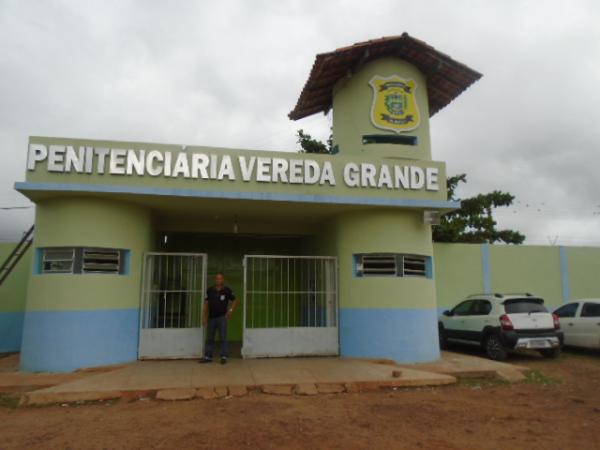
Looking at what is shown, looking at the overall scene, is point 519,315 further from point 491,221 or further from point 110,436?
point 491,221

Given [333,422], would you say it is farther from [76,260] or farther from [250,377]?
[76,260]

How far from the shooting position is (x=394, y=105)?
10531 mm

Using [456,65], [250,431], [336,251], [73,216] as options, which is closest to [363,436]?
[250,431]

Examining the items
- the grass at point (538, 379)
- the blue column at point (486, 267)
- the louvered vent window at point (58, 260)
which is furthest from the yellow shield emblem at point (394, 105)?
the louvered vent window at point (58, 260)

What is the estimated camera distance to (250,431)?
5340 millimetres

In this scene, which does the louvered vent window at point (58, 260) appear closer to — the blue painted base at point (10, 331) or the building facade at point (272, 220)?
the building facade at point (272, 220)

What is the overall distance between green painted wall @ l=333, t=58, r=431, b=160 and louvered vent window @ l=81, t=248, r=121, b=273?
5418 mm

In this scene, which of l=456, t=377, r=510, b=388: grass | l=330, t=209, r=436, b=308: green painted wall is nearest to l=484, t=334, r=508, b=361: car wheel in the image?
l=330, t=209, r=436, b=308: green painted wall

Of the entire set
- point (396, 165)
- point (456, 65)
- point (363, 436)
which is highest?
point (456, 65)

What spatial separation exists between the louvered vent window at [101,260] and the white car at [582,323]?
1013 centimetres

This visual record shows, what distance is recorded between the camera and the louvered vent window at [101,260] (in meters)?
8.45

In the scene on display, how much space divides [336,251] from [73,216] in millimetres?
5178

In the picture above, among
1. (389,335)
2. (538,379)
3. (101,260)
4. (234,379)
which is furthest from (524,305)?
(101,260)

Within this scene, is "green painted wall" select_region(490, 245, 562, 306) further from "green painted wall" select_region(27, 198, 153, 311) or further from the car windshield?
"green painted wall" select_region(27, 198, 153, 311)
